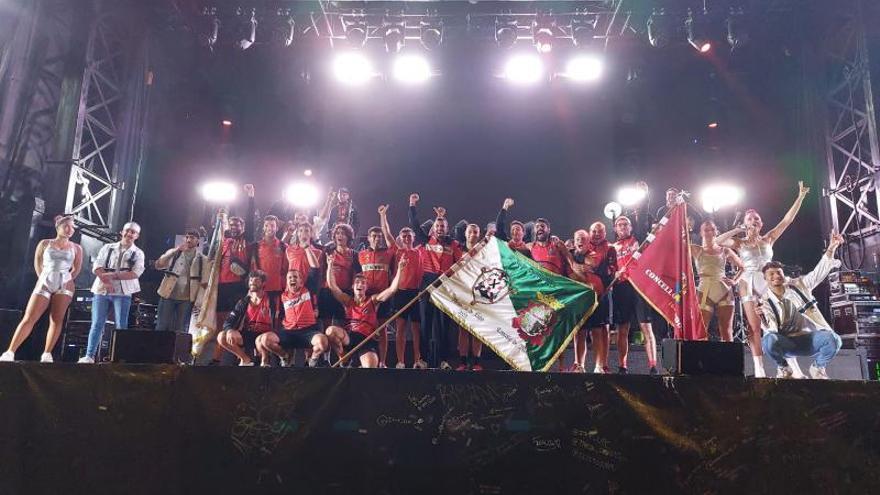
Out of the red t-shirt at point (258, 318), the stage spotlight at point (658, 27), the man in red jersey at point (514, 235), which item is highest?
the stage spotlight at point (658, 27)

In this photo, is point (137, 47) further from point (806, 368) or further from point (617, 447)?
point (806, 368)

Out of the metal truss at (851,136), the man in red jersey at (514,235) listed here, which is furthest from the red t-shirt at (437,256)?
the metal truss at (851,136)

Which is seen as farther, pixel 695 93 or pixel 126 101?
pixel 695 93

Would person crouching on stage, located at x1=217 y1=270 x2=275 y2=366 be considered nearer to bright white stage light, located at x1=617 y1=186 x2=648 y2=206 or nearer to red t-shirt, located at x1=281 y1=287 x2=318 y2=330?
red t-shirt, located at x1=281 y1=287 x2=318 y2=330

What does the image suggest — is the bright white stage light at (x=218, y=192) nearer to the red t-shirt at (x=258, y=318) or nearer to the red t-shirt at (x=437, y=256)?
the red t-shirt at (x=258, y=318)

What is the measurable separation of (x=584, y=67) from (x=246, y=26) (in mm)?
7459

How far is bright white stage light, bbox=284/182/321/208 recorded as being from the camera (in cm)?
1445

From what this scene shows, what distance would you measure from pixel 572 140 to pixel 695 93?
3328 mm

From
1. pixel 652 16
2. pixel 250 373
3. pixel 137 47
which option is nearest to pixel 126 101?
pixel 137 47

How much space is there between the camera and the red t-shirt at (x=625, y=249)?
23.4ft

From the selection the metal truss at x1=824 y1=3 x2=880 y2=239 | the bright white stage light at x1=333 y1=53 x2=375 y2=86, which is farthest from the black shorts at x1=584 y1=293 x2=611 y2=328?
the bright white stage light at x1=333 y1=53 x2=375 y2=86

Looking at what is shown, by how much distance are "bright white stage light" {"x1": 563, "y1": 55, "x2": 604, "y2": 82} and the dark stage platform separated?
974 cm

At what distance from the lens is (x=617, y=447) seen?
4719 millimetres

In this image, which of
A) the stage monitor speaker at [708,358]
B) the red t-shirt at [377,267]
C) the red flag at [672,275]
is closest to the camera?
the stage monitor speaker at [708,358]
